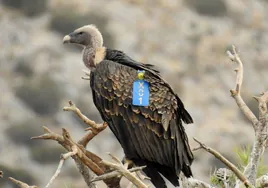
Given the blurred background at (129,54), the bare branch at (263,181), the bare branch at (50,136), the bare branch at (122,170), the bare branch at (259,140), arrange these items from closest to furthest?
1. the bare branch at (122,170)
2. the bare branch at (50,136)
3. the bare branch at (263,181)
4. the bare branch at (259,140)
5. the blurred background at (129,54)

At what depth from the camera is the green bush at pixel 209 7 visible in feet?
138

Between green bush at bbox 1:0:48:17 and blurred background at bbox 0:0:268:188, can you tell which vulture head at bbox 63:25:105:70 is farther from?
green bush at bbox 1:0:48:17

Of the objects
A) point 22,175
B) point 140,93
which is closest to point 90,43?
point 140,93

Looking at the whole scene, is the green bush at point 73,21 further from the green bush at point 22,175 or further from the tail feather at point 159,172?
the tail feather at point 159,172

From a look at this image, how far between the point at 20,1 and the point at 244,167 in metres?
34.0

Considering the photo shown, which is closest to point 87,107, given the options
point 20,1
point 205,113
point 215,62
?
point 205,113

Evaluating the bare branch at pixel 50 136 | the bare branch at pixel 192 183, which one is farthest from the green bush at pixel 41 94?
the bare branch at pixel 50 136

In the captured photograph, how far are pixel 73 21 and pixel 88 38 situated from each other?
2970cm

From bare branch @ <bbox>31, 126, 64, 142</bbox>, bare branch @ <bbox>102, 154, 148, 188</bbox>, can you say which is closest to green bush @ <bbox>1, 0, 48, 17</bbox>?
bare branch @ <bbox>31, 126, 64, 142</bbox>

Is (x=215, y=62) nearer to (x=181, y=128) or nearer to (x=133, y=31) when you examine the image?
(x=133, y=31)

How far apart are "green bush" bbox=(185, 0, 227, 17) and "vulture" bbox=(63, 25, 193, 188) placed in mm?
33822

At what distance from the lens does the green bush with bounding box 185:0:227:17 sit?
42.0m

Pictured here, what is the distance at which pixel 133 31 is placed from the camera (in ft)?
128

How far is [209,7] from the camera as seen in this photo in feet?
139
